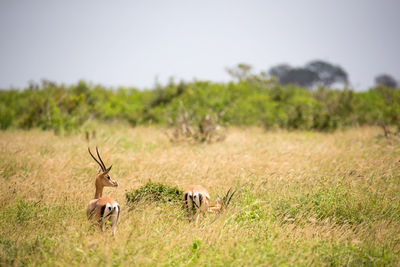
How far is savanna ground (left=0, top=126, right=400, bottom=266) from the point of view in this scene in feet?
11.6

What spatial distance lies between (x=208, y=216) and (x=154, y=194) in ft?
3.47

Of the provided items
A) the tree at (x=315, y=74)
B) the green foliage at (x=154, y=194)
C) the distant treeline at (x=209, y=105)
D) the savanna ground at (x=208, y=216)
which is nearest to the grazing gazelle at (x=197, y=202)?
the savanna ground at (x=208, y=216)

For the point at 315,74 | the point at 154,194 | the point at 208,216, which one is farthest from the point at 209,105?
the point at 315,74

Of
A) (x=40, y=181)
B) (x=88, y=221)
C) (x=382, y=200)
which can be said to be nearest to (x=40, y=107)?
(x=40, y=181)

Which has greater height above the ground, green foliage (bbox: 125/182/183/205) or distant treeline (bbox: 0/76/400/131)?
distant treeline (bbox: 0/76/400/131)

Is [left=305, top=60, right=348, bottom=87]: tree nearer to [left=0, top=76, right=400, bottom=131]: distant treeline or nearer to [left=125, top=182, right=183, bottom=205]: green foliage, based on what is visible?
[left=0, top=76, right=400, bottom=131]: distant treeline

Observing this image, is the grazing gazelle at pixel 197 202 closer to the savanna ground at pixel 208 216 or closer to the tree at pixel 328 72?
the savanna ground at pixel 208 216

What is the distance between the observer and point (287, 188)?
5605 millimetres

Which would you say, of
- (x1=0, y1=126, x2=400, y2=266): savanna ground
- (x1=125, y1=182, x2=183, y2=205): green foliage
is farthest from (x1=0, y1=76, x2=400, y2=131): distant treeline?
(x1=125, y1=182, x2=183, y2=205): green foliage

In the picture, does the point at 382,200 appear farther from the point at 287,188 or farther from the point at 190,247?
the point at 190,247

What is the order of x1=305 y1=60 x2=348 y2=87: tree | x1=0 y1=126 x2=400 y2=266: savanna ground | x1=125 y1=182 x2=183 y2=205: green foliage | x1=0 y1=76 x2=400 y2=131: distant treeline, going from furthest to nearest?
x1=305 y1=60 x2=348 y2=87: tree < x1=0 y1=76 x2=400 y2=131: distant treeline < x1=125 y1=182 x2=183 y2=205: green foliage < x1=0 y1=126 x2=400 y2=266: savanna ground

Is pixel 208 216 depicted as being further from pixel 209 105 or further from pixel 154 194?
pixel 209 105

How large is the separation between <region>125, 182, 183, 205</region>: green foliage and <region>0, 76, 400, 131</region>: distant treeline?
9.44 metres

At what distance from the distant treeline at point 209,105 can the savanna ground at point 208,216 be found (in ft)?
25.1
